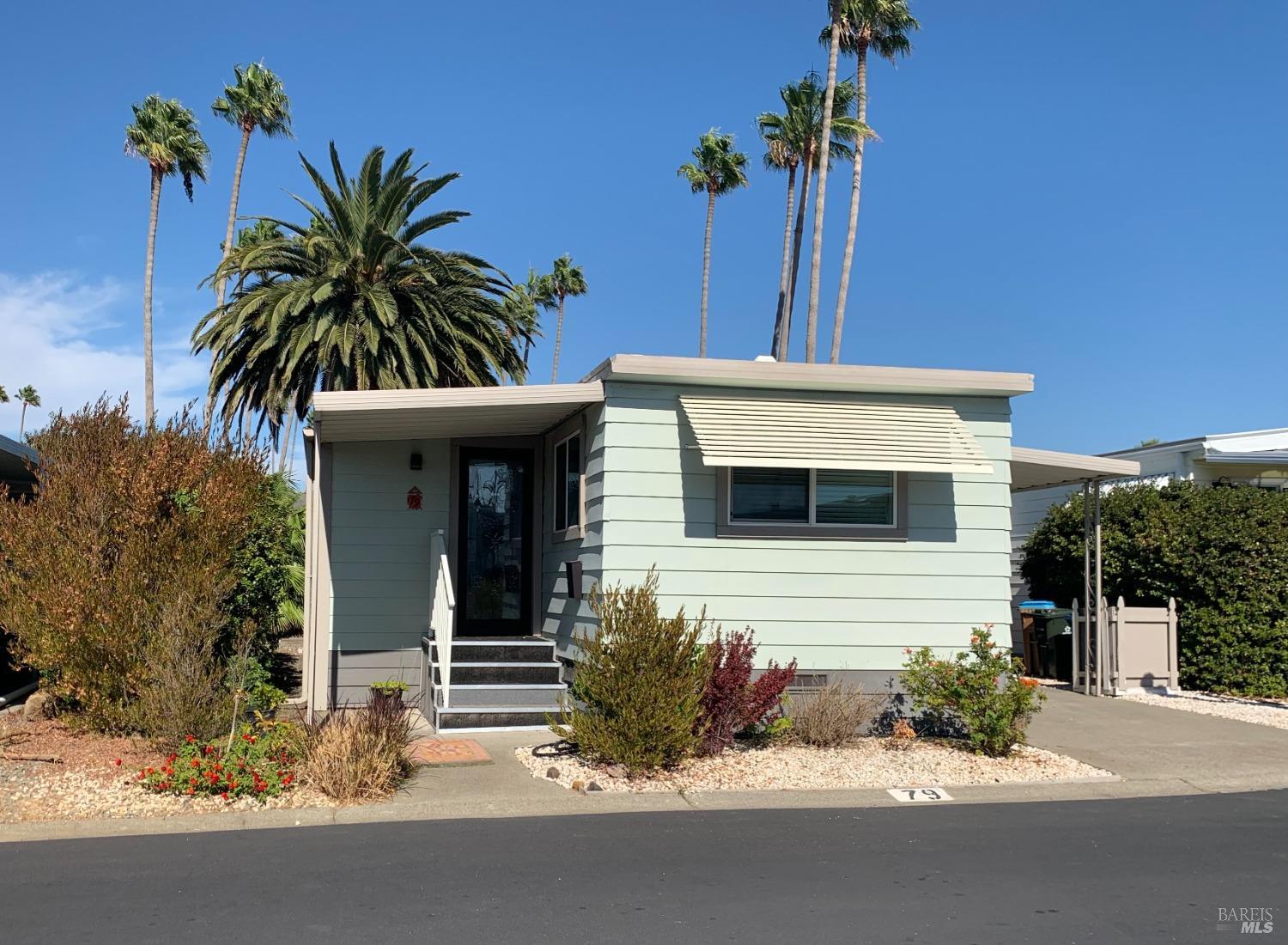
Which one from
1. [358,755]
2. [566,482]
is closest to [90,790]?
[358,755]

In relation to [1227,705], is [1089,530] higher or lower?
higher

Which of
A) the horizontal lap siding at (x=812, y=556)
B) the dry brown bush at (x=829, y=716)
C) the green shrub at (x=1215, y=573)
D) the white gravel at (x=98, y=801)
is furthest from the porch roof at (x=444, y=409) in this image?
the green shrub at (x=1215, y=573)

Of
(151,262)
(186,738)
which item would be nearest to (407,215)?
(186,738)

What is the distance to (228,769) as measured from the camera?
756cm

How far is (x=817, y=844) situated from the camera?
673 cm

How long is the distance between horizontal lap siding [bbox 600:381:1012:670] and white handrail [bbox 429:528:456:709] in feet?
5.14

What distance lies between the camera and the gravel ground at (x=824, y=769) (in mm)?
8391

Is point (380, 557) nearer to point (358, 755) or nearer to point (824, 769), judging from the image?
point (358, 755)

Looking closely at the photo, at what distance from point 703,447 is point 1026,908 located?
5008mm

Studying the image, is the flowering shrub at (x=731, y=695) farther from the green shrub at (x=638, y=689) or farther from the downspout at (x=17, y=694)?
the downspout at (x=17, y=694)

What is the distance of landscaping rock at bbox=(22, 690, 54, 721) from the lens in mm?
9602

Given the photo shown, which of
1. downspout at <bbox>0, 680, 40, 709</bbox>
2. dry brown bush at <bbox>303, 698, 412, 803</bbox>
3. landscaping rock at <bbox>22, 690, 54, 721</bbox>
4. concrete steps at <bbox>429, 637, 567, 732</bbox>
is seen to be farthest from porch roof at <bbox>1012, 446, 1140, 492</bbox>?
downspout at <bbox>0, 680, 40, 709</bbox>

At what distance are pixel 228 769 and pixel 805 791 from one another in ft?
13.2

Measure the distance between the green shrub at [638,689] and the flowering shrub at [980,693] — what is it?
2122mm
